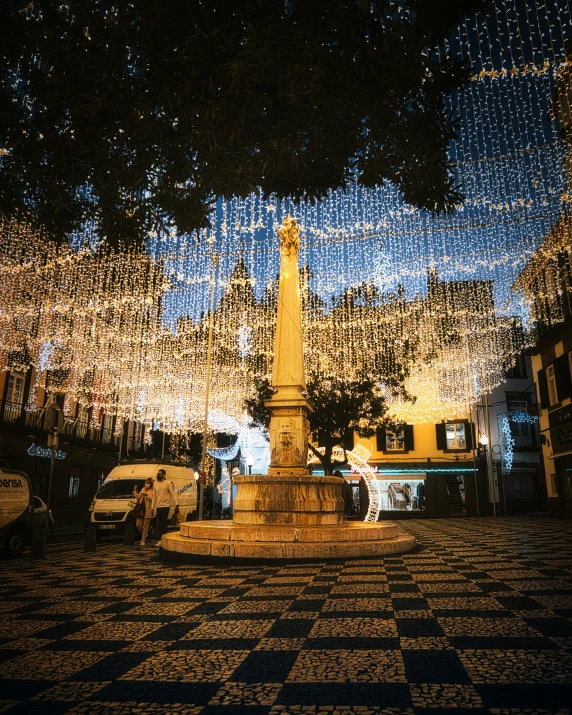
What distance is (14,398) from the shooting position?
24.9 m

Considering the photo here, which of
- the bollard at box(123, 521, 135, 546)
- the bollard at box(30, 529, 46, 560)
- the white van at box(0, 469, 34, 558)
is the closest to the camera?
the bollard at box(30, 529, 46, 560)

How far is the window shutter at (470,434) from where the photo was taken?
32.8m

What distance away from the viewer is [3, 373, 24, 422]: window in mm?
24000

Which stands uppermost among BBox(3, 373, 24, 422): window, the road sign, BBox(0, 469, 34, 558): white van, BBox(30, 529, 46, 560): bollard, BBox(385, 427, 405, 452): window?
BBox(3, 373, 24, 422): window

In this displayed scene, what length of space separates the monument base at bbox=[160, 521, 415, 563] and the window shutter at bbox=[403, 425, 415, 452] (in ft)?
78.0

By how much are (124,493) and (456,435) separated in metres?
23.4

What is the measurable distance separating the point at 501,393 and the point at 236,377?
17.6 m

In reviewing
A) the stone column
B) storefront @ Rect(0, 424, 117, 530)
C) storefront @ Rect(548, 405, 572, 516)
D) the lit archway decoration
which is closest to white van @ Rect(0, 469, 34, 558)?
the stone column

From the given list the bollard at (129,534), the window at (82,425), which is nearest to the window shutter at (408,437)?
the window at (82,425)

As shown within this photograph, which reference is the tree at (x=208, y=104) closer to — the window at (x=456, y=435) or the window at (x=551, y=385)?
the window at (x=551, y=385)

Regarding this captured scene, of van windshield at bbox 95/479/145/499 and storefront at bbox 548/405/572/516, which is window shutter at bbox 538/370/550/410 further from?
van windshield at bbox 95/479/145/499

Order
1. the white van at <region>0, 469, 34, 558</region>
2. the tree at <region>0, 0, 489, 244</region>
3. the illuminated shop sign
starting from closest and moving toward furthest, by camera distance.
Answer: the tree at <region>0, 0, 489, 244</region> < the white van at <region>0, 469, 34, 558</region> < the illuminated shop sign

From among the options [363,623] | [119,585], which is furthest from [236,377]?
[363,623]

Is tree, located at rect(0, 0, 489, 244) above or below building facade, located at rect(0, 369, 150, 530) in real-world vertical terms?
above
